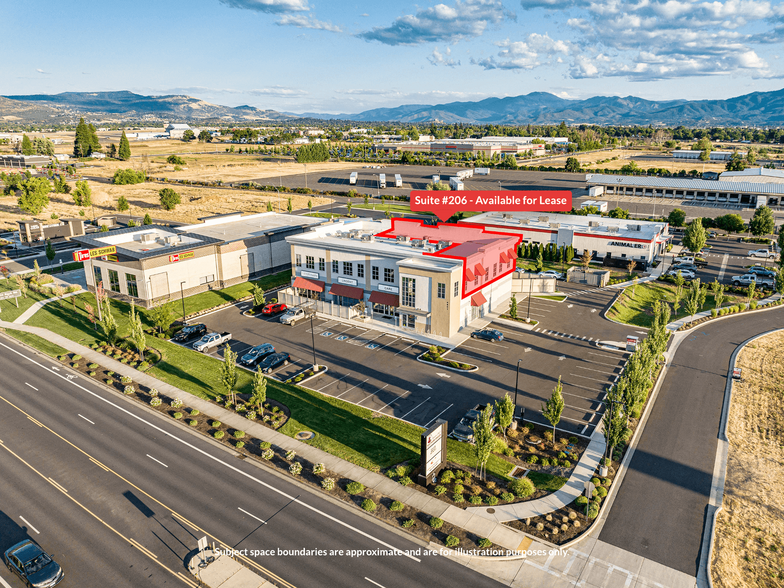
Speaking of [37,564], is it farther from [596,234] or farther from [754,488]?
[596,234]

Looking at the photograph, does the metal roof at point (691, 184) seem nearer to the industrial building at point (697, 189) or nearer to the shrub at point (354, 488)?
the industrial building at point (697, 189)

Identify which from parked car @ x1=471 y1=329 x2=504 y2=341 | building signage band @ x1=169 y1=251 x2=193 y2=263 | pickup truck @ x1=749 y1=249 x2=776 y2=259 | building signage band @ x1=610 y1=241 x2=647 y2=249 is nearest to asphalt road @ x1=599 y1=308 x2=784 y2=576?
parked car @ x1=471 y1=329 x2=504 y2=341

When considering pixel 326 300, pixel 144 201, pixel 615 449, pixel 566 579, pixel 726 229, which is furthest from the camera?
pixel 144 201

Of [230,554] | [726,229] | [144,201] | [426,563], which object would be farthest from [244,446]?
[144,201]

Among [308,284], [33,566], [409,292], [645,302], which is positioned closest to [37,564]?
[33,566]

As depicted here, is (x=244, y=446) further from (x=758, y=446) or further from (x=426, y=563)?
(x=758, y=446)
